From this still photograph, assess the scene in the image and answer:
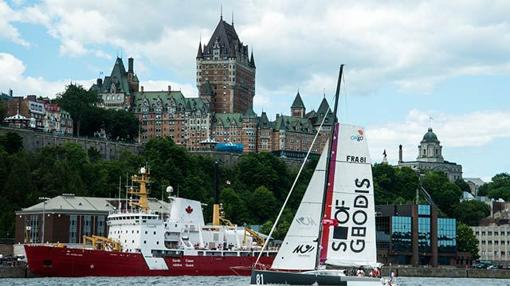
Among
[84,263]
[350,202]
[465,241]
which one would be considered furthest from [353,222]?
[465,241]

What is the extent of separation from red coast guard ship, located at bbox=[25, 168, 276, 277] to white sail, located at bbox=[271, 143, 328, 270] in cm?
3910

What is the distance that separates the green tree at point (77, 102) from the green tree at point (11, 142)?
132 feet

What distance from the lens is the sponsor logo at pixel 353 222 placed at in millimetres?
49469

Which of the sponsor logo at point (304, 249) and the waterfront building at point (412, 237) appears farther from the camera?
the waterfront building at point (412, 237)

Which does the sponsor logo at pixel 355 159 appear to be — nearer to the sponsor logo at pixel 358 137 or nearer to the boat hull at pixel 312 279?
the sponsor logo at pixel 358 137

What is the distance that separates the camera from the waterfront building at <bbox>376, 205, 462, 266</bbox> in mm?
138625

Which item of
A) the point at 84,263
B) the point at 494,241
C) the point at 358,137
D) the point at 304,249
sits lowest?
the point at 84,263

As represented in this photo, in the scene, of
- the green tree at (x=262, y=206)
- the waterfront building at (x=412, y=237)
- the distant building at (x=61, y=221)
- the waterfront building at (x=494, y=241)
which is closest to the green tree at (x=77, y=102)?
the green tree at (x=262, y=206)

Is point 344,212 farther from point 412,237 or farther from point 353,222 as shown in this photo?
point 412,237

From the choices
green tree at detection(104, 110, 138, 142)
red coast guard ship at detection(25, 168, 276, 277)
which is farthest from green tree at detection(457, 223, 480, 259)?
green tree at detection(104, 110, 138, 142)

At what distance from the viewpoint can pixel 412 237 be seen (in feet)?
456

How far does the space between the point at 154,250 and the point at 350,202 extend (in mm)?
44925

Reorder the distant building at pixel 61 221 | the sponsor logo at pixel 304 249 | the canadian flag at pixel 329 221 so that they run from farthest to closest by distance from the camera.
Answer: the distant building at pixel 61 221
the sponsor logo at pixel 304 249
the canadian flag at pixel 329 221

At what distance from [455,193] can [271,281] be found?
15379cm
